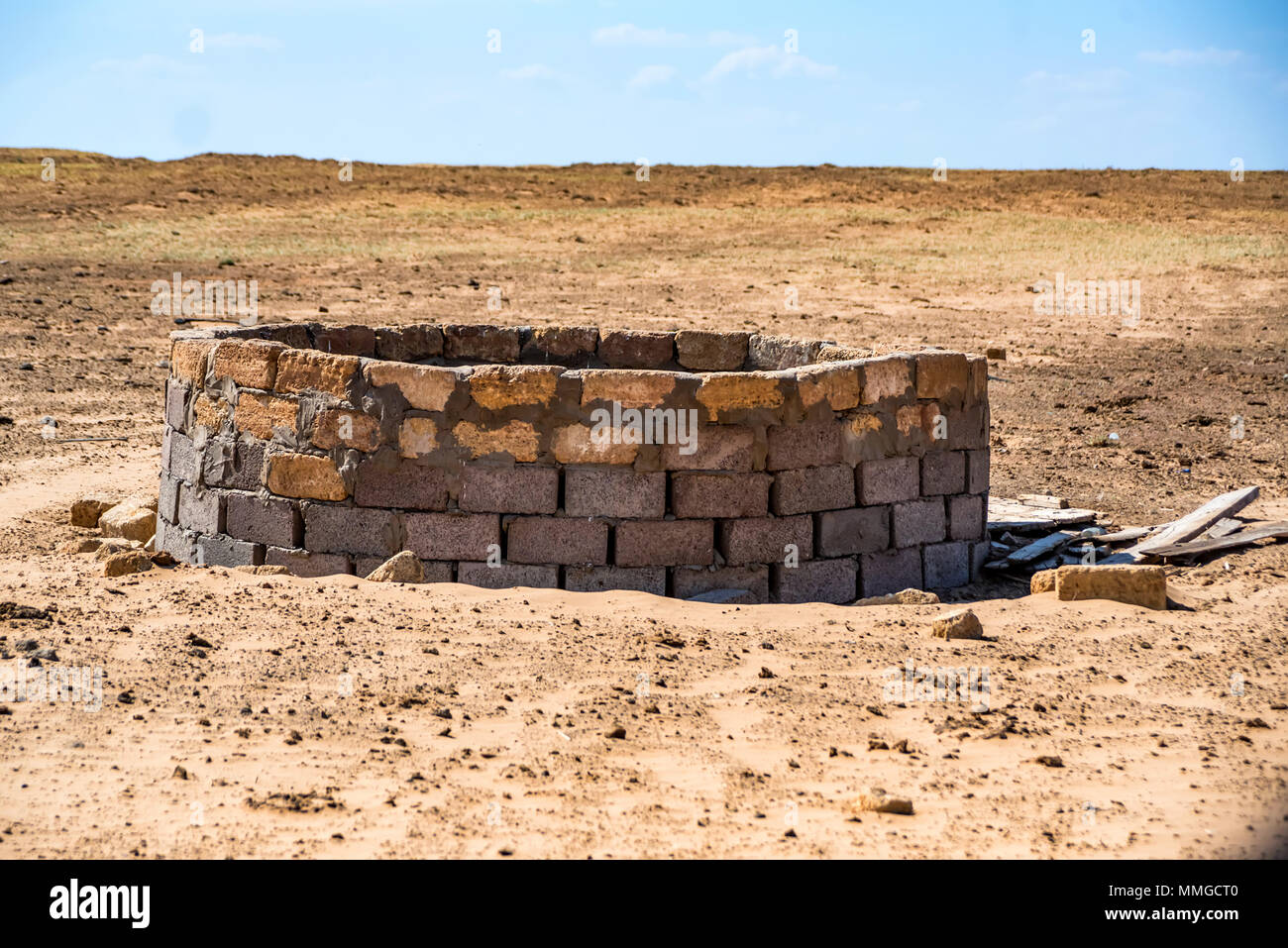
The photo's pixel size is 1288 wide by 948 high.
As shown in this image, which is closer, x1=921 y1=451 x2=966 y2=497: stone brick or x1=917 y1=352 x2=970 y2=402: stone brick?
x1=917 y1=352 x2=970 y2=402: stone brick

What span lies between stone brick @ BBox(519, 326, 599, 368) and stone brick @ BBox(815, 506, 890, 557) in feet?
11.4

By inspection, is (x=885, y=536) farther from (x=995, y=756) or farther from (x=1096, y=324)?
(x=1096, y=324)

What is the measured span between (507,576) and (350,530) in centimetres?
95

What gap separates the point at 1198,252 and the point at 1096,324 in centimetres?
627

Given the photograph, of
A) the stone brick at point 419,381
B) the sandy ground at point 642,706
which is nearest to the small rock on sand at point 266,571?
the sandy ground at point 642,706

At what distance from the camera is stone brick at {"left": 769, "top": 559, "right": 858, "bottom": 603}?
288 inches

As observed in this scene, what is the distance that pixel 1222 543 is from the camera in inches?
331

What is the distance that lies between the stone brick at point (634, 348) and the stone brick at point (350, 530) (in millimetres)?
3594

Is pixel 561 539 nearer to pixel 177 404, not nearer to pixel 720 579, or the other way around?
pixel 720 579

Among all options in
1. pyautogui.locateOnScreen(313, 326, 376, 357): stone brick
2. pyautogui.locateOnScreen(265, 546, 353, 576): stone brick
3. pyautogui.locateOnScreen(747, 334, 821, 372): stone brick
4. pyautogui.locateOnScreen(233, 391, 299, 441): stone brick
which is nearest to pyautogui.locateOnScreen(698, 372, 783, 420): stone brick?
pyautogui.locateOnScreen(265, 546, 353, 576): stone brick

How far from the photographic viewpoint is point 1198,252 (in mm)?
23312

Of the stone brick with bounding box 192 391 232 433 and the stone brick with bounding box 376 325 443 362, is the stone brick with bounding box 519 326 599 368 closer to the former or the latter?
the stone brick with bounding box 376 325 443 362

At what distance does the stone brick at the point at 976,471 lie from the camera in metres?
8.16
